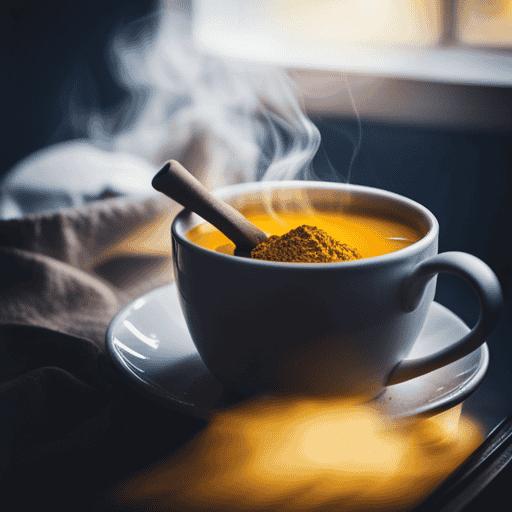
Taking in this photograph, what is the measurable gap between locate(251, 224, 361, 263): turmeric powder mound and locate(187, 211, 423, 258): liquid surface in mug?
60mm

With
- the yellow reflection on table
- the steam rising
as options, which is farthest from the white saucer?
the steam rising

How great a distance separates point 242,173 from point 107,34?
Answer: 72 centimetres

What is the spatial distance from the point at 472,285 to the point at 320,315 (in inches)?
4.8

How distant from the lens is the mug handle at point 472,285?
41cm

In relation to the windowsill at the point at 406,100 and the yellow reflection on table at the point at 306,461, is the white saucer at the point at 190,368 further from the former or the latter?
the windowsill at the point at 406,100

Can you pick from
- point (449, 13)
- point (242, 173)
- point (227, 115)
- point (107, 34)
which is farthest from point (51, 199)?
point (449, 13)

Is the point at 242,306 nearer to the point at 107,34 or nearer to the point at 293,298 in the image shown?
the point at 293,298

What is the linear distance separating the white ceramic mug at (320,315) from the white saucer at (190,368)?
0.02 m

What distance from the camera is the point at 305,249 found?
0.46m

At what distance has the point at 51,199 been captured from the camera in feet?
3.03

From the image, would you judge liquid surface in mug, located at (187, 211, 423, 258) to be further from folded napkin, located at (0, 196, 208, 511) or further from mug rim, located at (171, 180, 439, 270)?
folded napkin, located at (0, 196, 208, 511)

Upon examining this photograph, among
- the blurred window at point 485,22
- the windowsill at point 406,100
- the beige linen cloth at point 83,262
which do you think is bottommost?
the beige linen cloth at point 83,262

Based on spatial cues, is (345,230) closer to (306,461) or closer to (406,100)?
(306,461)

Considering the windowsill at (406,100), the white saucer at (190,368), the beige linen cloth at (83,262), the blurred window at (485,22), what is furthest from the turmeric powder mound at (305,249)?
the blurred window at (485,22)
